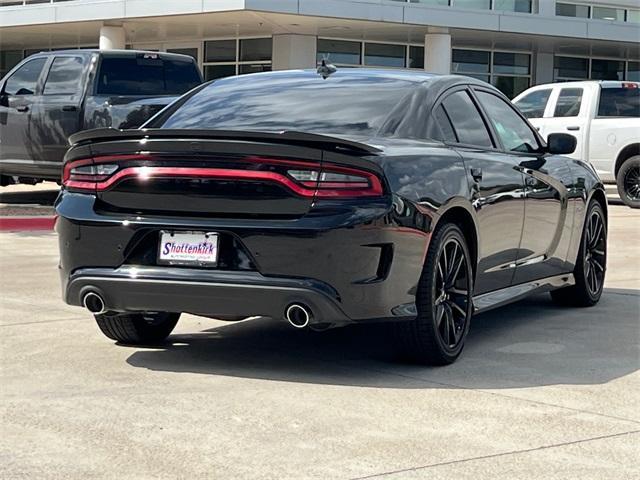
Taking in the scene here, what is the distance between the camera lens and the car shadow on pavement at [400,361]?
6.11 m

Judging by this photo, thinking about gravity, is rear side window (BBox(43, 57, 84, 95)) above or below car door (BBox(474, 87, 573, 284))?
above

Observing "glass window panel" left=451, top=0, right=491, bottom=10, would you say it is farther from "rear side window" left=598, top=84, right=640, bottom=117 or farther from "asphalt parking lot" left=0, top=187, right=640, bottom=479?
"asphalt parking lot" left=0, top=187, right=640, bottom=479

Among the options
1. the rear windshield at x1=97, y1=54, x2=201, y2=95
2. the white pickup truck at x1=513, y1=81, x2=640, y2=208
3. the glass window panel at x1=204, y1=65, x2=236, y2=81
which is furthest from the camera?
the glass window panel at x1=204, y1=65, x2=236, y2=81

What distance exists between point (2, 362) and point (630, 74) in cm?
3658

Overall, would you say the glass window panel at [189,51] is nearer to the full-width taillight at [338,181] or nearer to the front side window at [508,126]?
the front side window at [508,126]

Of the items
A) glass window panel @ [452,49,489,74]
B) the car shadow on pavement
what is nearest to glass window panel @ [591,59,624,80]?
glass window panel @ [452,49,489,74]

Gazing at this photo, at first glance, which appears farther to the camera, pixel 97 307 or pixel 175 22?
pixel 175 22

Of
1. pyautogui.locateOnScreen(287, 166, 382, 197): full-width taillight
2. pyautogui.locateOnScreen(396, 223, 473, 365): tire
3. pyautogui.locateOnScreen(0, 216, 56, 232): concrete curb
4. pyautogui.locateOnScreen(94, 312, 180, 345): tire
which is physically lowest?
pyautogui.locateOnScreen(0, 216, 56, 232): concrete curb

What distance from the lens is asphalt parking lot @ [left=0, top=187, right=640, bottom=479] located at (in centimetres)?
453

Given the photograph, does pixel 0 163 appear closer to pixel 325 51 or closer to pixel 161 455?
A: pixel 161 455

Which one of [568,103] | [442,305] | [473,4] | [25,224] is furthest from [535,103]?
[442,305]

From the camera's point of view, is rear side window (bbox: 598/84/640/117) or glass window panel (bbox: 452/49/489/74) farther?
Result: glass window panel (bbox: 452/49/489/74)

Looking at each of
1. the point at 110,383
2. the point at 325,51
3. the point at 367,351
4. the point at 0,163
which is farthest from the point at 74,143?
the point at 325,51

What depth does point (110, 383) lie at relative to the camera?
5859 mm
